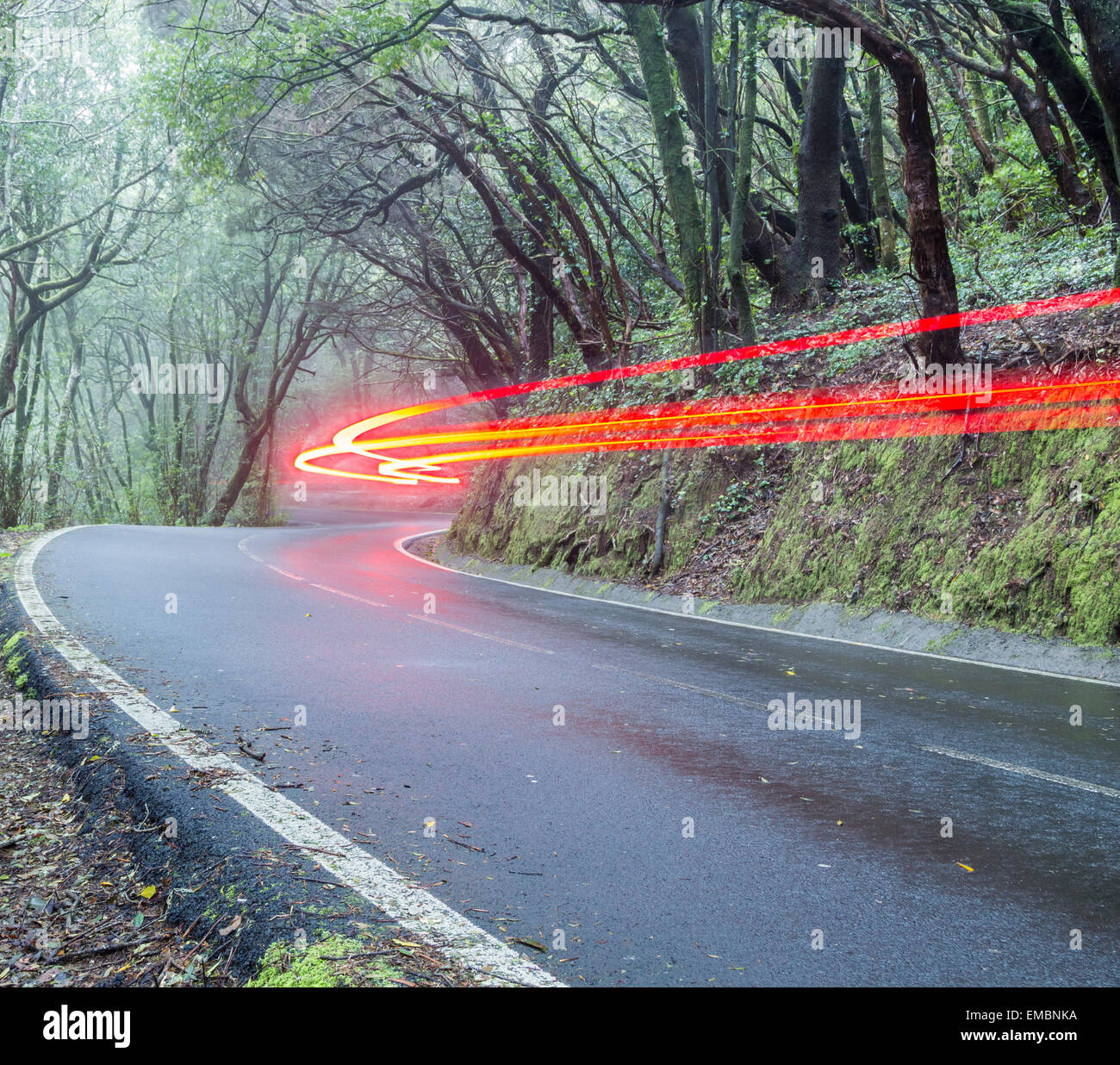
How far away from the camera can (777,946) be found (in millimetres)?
3600

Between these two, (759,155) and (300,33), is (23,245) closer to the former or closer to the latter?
(300,33)

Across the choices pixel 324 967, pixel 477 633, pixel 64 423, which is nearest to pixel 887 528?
pixel 477 633

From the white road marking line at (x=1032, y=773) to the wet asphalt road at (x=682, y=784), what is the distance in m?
0.06

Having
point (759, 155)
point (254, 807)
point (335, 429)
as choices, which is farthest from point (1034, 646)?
point (335, 429)

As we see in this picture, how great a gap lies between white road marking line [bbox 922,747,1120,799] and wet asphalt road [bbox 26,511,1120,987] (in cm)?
6

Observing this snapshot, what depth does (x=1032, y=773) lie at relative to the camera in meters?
5.84

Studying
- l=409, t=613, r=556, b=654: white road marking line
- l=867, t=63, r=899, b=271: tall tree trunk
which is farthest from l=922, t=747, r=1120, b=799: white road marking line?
l=867, t=63, r=899, b=271: tall tree trunk

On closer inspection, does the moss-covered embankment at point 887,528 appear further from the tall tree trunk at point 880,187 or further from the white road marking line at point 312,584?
the tall tree trunk at point 880,187

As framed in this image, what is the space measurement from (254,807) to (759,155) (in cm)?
2002

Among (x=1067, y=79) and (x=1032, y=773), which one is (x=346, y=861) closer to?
(x=1032, y=773)

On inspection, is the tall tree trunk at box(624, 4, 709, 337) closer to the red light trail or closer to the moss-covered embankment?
the red light trail

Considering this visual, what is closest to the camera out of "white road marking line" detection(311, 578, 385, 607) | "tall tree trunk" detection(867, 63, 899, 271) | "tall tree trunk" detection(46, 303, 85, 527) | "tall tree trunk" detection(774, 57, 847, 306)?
"white road marking line" detection(311, 578, 385, 607)

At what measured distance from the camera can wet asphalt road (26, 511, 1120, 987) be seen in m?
3.68

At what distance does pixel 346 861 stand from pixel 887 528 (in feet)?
32.1
